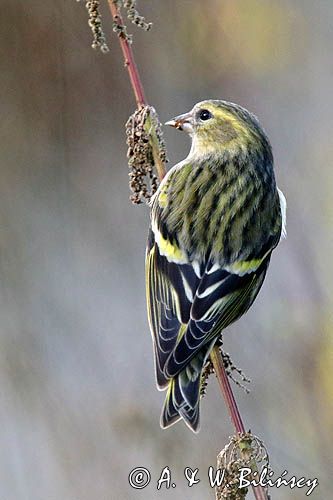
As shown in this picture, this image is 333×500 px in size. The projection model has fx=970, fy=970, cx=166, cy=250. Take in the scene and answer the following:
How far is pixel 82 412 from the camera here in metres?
4.40

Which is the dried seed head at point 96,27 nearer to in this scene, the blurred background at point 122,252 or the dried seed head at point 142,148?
the dried seed head at point 142,148

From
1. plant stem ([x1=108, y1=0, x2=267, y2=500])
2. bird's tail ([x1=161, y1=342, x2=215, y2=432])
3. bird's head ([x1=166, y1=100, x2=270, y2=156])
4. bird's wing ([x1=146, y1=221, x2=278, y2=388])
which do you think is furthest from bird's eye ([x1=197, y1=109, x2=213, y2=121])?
bird's tail ([x1=161, y1=342, x2=215, y2=432])

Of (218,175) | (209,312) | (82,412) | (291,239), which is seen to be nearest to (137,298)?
(82,412)

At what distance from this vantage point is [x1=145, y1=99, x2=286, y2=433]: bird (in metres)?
2.98

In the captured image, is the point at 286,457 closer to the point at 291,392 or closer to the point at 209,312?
the point at 291,392

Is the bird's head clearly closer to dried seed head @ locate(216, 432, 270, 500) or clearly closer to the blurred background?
the blurred background

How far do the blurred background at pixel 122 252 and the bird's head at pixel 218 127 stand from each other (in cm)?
49

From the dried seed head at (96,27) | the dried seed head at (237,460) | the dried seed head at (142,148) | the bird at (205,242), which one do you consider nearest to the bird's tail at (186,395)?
the bird at (205,242)

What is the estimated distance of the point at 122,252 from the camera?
5.31m

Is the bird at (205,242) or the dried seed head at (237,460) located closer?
the dried seed head at (237,460)

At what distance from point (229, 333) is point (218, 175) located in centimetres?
101

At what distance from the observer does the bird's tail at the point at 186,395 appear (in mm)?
2896

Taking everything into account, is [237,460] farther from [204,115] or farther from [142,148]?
[204,115]

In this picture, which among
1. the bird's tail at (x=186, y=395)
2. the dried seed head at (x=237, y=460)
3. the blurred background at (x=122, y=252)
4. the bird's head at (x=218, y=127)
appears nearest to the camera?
the dried seed head at (x=237, y=460)
